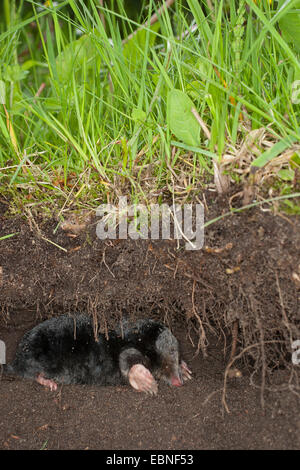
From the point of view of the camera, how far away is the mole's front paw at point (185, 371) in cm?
171

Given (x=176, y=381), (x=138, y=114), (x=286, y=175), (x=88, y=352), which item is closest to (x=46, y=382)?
(x=88, y=352)

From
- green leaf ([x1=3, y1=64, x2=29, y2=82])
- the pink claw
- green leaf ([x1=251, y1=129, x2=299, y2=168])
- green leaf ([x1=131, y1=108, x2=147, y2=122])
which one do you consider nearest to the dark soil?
the pink claw

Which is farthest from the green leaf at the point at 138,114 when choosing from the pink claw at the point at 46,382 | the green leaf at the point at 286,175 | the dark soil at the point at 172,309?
the pink claw at the point at 46,382

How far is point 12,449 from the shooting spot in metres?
1.36

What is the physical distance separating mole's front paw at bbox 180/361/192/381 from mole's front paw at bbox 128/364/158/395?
0.15m

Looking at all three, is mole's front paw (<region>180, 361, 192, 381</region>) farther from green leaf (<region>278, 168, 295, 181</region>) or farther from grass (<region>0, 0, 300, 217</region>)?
green leaf (<region>278, 168, 295, 181</region>)

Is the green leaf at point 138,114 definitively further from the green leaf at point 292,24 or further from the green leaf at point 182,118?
the green leaf at point 292,24

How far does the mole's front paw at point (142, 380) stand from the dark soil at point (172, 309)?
2.1 inches

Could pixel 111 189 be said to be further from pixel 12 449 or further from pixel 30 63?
pixel 30 63

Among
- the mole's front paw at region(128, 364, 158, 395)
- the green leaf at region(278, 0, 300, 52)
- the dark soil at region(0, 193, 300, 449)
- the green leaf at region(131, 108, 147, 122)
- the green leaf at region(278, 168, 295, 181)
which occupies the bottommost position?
the mole's front paw at region(128, 364, 158, 395)

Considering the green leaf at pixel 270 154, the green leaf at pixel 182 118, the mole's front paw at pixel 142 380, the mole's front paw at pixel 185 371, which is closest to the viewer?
the green leaf at pixel 270 154

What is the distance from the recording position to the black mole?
5.72ft

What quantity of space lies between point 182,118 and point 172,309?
738 mm
